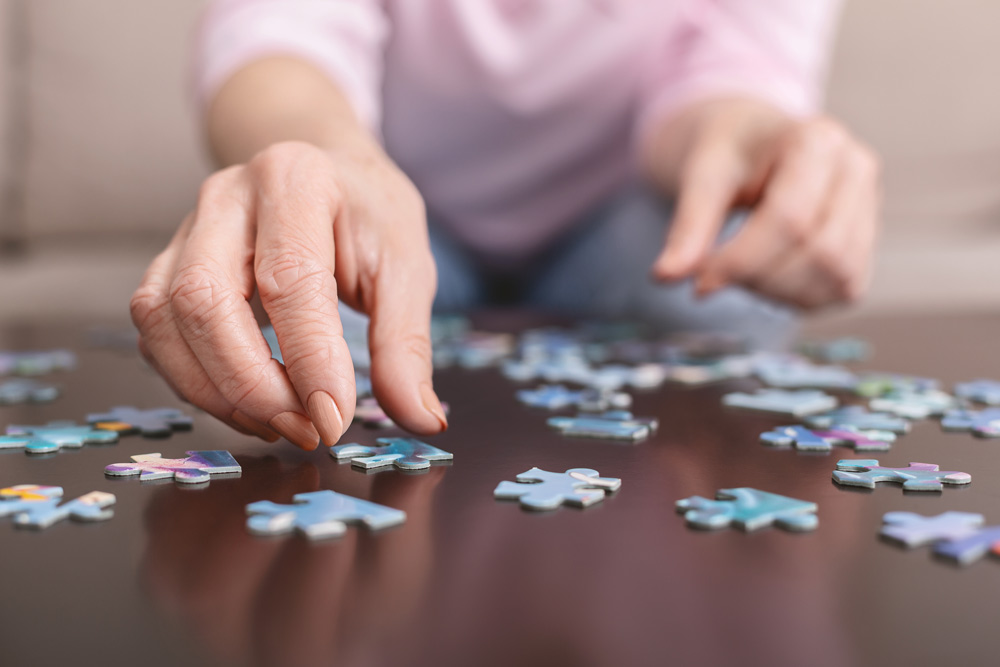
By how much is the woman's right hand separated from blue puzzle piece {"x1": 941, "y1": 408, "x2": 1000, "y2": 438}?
1.57 feet

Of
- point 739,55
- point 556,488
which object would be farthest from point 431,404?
point 739,55

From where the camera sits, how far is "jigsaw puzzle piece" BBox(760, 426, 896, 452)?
68cm

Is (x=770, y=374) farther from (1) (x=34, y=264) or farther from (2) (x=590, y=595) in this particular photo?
(1) (x=34, y=264)

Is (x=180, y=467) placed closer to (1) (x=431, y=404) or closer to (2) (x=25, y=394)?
(1) (x=431, y=404)

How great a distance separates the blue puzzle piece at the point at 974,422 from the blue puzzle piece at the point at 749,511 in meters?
0.32

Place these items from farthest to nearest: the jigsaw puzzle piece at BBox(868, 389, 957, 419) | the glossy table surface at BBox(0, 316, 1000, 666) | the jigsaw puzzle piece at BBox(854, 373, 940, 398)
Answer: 1. the jigsaw puzzle piece at BBox(854, 373, 940, 398)
2. the jigsaw puzzle piece at BBox(868, 389, 957, 419)
3. the glossy table surface at BBox(0, 316, 1000, 666)

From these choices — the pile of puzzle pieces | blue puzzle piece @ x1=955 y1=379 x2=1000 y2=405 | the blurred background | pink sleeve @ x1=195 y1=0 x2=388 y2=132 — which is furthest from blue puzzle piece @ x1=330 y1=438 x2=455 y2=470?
the blurred background

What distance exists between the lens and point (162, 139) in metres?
2.97

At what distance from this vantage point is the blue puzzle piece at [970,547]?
44cm

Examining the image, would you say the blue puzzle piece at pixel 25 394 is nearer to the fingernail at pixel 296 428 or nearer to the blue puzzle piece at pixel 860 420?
the fingernail at pixel 296 428

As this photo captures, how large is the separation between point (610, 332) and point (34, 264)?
95.2 inches

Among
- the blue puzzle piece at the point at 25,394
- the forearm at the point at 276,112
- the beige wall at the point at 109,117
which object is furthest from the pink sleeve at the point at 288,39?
the beige wall at the point at 109,117

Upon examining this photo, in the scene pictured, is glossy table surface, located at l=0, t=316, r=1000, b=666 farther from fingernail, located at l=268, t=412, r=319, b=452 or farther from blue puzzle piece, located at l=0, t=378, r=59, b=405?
blue puzzle piece, located at l=0, t=378, r=59, b=405

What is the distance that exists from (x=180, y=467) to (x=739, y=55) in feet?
5.10
